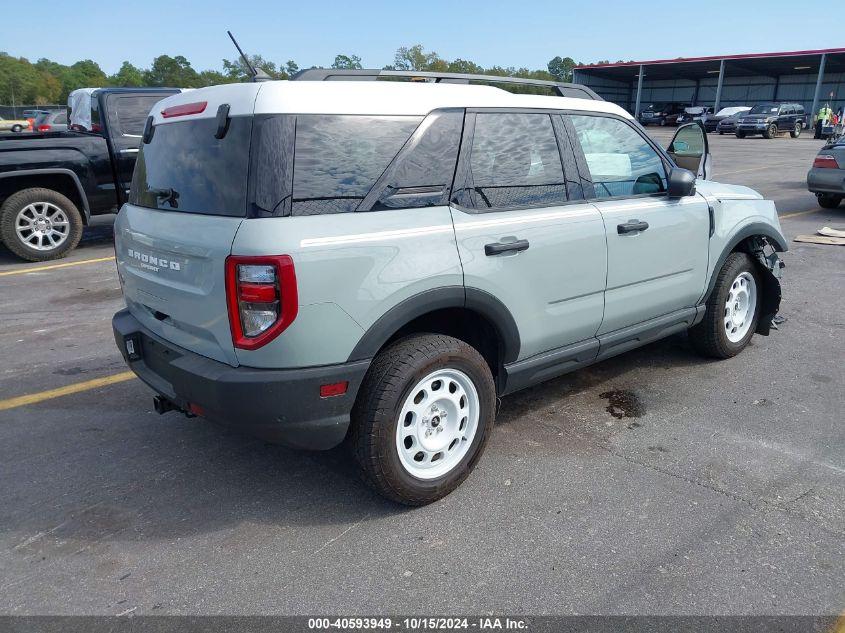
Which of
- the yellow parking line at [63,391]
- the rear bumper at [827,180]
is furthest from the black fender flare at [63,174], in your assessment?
the rear bumper at [827,180]

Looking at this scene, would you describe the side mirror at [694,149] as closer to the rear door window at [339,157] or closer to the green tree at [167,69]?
the rear door window at [339,157]

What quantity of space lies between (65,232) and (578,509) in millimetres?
7917

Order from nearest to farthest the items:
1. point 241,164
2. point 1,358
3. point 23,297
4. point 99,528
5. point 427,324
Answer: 1. point 241,164
2. point 99,528
3. point 427,324
4. point 1,358
5. point 23,297

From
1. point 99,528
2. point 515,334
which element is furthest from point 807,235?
point 99,528

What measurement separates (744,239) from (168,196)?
3.88 metres

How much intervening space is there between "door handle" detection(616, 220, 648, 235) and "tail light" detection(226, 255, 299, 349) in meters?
2.01

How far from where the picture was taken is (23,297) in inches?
269

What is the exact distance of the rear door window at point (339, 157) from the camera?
2.68 meters

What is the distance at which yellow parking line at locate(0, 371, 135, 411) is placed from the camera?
4301 mm

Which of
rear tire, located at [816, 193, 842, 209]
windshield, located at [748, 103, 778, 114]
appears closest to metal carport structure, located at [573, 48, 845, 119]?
windshield, located at [748, 103, 778, 114]

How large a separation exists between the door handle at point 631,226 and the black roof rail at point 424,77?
0.82 metres

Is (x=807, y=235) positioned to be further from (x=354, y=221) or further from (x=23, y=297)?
(x=23, y=297)

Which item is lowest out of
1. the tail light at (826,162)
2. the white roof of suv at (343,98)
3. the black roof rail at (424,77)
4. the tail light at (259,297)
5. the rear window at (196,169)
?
the tail light at (826,162)

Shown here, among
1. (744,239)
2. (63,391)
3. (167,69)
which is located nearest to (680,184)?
(744,239)
